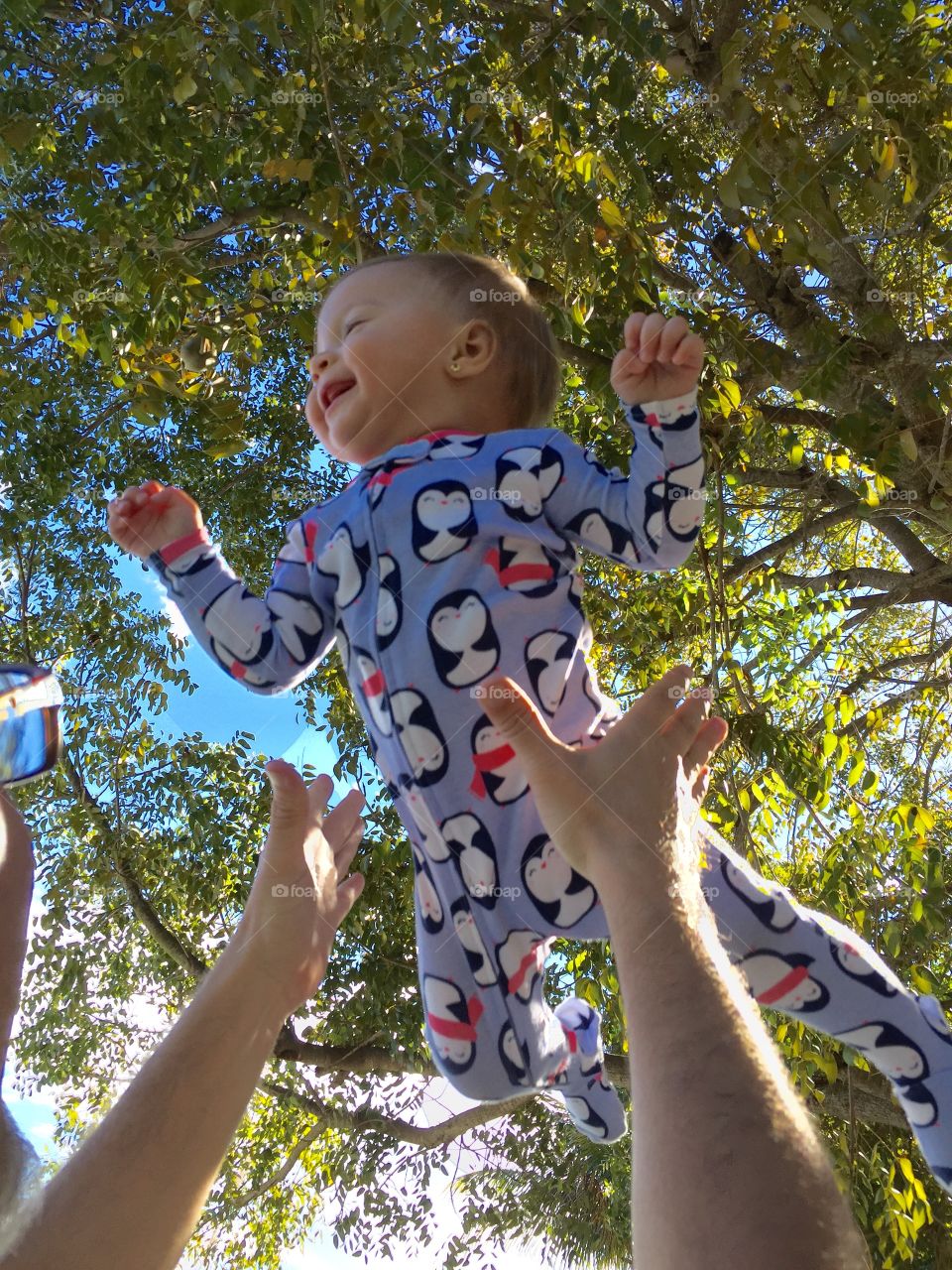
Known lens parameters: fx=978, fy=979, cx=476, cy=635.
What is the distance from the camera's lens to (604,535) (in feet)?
5.76

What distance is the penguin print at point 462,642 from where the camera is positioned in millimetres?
1650

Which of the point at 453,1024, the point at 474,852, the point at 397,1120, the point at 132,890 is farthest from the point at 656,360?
the point at 397,1120

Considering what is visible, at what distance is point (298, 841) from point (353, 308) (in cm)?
113

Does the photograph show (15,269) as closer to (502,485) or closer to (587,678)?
(502,485)

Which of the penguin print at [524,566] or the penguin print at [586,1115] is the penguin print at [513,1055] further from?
the penguin print at [524,566]

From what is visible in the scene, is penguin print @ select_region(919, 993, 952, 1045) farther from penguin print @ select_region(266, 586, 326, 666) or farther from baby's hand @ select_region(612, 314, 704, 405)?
penguin print @ select_region(266, 586, 326, 666)

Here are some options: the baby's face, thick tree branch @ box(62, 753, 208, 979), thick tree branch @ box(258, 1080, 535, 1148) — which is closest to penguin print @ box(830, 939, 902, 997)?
the baby's face

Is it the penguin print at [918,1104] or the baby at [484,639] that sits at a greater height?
the baby at [484,639]

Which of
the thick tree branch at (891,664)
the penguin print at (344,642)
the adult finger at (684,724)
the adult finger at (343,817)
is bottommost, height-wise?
the adult finger at (684,724)

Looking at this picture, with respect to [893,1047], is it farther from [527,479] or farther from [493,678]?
[527,479]

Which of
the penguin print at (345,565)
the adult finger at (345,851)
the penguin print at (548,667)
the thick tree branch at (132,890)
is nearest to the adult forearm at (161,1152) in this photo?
the adult finger at (345,851)

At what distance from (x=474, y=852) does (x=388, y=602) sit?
0.47 meters

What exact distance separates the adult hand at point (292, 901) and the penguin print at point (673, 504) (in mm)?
720

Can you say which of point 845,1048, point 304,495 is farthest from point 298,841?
point 304,495
